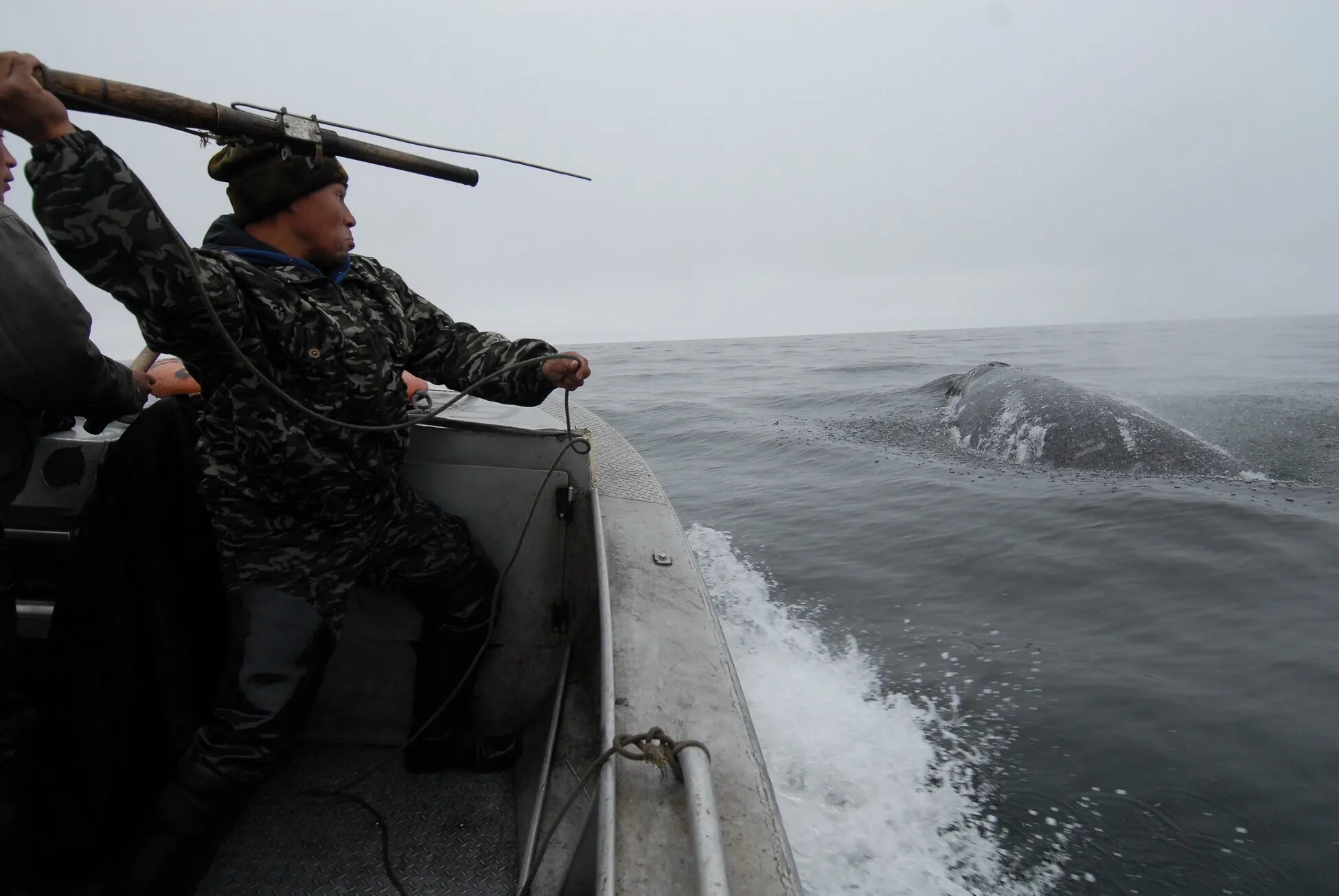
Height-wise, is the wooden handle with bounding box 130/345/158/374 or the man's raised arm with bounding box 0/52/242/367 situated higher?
the man's raised arm with bounding box 0/52/242/367

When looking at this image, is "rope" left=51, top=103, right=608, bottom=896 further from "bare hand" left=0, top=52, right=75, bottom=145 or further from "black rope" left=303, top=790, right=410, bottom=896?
"bare hand" left=0, top=52, right=75, bottom=145

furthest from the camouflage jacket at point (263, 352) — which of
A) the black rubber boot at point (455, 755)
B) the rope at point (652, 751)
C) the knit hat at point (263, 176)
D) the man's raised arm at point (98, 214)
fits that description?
the rope at point (652, 751)

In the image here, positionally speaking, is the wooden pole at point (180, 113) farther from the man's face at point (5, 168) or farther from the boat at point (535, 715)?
the boat at point (535, 715)

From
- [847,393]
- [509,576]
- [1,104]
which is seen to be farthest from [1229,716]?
[847,393]

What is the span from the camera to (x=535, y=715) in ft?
9.79

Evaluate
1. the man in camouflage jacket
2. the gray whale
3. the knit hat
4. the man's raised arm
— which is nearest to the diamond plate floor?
the man in camouflage jacket

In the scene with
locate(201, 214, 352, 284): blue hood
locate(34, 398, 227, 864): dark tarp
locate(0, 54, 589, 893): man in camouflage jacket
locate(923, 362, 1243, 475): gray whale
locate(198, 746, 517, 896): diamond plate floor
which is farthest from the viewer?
locate(923, 362, 1243, 475): gray whale

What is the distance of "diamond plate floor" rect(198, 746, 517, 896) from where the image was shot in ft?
7.49

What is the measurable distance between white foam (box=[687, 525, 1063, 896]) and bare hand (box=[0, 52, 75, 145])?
305 centimetres

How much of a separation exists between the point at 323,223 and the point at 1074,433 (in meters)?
9.18

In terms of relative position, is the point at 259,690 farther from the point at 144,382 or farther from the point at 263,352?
the point at 144,382

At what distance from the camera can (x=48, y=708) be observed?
2.17 meters

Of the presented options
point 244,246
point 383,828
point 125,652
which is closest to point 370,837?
point 383,828

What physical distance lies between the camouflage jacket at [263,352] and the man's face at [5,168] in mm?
431
